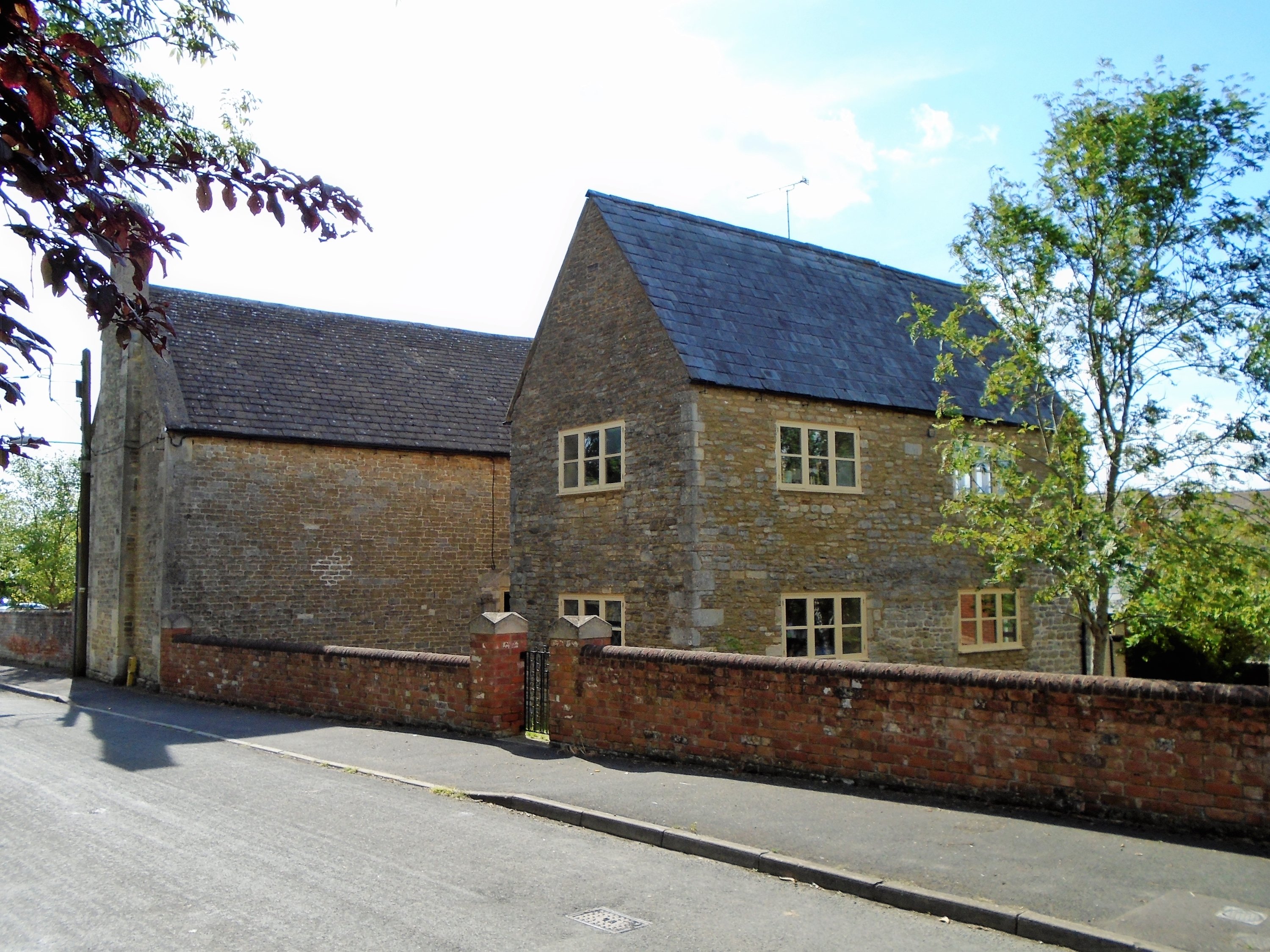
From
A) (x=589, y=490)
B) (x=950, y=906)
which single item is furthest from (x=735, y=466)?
(x=950, y=906)

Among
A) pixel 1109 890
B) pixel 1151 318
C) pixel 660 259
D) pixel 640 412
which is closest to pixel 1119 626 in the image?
pixel 1151 318


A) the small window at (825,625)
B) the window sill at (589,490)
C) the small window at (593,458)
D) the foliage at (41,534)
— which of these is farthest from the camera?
the foliage at (41,534)

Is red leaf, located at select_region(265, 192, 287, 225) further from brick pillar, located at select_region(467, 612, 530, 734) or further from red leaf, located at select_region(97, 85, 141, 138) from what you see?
brick pillar, located at select_region(467, 612, 530, 734)

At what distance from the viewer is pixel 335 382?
2433 cm

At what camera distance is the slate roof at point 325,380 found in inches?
861

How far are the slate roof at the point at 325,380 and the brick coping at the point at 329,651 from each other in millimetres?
4697

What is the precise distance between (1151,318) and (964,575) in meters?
9.00

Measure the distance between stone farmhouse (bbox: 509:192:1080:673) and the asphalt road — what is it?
22.4 feet

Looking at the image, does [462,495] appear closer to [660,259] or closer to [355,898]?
[660,259]

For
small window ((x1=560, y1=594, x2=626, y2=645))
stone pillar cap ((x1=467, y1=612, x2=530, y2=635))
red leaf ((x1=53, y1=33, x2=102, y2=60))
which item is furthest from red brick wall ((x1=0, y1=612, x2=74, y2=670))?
red leaf ((x1=53, y1=33, x2=102, y2=60))

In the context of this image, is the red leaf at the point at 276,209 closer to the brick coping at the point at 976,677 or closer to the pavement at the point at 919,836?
the pavement at the point at 919,836

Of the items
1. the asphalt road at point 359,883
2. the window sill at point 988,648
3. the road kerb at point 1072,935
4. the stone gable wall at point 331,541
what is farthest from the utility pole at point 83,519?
the road kerb at point 1072,935

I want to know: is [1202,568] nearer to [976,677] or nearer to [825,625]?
[976,677]

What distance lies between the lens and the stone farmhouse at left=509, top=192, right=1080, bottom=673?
1588 centimetres
